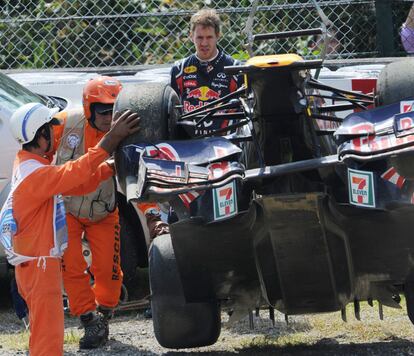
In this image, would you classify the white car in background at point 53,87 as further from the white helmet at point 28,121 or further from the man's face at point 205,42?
the white helmet at point 28,121

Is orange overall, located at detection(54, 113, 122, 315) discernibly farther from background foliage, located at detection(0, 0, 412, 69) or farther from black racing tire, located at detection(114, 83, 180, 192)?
background foliage, located at detection(0, 0, 412, 69)

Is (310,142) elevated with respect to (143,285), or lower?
elevated

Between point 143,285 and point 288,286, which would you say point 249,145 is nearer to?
point 288,286

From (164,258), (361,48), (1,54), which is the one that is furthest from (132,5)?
(164,258)

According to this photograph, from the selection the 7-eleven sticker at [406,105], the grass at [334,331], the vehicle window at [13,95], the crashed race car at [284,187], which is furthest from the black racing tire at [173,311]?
the vehicle window at [13,95]

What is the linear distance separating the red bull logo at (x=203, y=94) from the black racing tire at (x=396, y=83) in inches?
83.9

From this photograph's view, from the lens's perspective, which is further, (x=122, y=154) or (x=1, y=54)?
(x=1, y=54)

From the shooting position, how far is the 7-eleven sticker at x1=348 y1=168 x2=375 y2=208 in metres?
5.41

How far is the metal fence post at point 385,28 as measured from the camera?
1151cm

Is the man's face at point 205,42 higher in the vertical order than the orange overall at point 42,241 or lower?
higher

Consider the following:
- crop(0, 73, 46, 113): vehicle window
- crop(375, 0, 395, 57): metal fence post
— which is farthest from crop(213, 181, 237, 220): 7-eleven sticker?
crop(375, 0, 395, 57): metal fence post

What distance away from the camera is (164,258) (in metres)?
6.65

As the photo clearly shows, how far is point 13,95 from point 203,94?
1.76m

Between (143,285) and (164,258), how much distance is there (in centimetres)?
281
